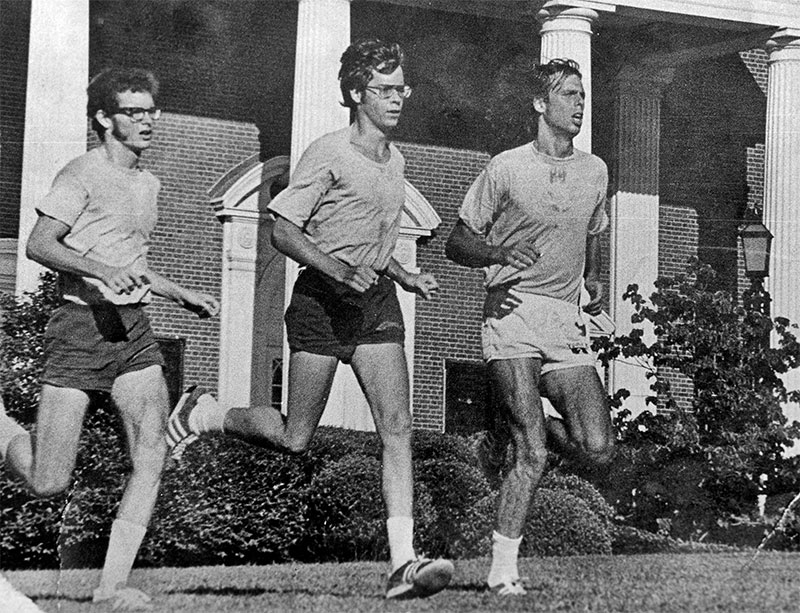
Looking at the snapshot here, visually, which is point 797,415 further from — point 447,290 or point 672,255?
point 447,290

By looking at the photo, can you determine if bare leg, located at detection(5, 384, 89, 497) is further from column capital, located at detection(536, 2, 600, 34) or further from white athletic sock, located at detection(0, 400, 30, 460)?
column capital, located at detection(536, 2, 600, 34)

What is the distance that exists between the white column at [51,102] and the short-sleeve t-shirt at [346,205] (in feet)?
8.97

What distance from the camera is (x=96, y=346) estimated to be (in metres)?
5.94

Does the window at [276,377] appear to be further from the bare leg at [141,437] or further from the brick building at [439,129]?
the bare leg at [141,437]

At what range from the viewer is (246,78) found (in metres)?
12.2

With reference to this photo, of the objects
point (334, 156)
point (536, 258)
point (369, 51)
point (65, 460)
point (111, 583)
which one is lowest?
point (111, 583)

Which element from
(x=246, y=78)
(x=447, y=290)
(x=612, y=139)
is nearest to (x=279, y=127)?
(x=246, y=78)

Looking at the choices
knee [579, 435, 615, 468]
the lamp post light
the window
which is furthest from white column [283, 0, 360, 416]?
knee [579, 435, 615, 468]

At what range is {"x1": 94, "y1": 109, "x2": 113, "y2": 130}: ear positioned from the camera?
623 cm

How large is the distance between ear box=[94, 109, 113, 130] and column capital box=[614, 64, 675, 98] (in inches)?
261

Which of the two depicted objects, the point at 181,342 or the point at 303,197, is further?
the point at 181,342

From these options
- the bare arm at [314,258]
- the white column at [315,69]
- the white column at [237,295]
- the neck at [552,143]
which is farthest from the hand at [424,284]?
the white column at [237,295]

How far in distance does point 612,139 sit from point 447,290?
1924mm

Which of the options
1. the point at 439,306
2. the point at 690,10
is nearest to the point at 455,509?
the point at 439,306
